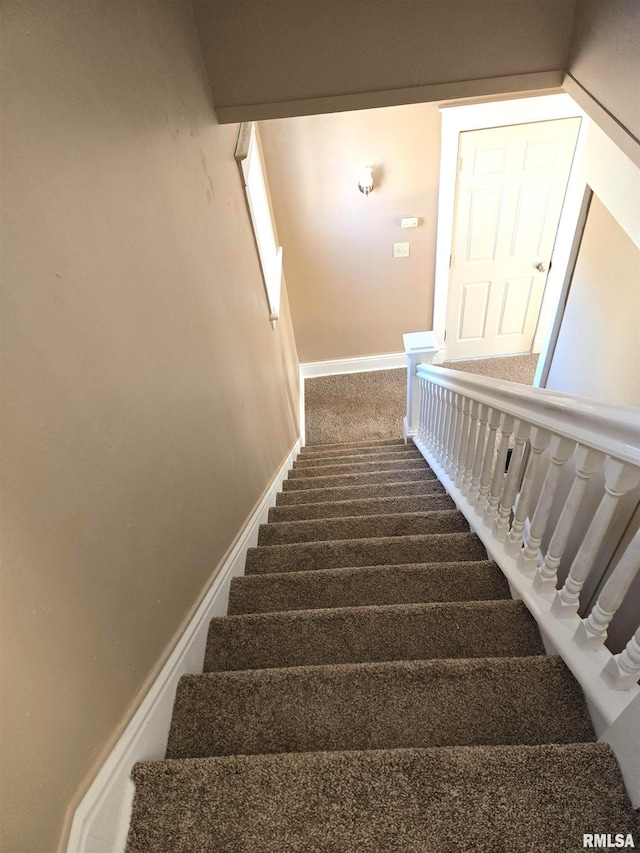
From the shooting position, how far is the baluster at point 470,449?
65.2 inches

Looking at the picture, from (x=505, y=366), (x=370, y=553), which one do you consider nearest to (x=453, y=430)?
(x=370, y=553)

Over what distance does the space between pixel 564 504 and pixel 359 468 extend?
161 centimetres

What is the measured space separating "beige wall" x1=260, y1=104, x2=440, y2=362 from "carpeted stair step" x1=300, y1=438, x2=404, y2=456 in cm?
119

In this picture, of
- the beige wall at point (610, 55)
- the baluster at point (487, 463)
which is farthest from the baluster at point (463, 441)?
the beige wall at point (610, 55)

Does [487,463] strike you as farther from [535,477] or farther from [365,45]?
[365,45]

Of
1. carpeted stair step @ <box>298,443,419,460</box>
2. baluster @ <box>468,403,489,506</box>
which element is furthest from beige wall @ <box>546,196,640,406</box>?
carpeted stair step @ <box>298,443,419,460</box>

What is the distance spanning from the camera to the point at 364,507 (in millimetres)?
2047

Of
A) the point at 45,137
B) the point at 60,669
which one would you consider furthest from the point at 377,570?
the point at 45,137

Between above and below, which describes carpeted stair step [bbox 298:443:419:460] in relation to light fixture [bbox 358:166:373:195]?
below

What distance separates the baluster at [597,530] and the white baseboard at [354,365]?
3873 millimetres

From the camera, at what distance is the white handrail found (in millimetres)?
717

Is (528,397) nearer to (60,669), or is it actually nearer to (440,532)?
(440,532)

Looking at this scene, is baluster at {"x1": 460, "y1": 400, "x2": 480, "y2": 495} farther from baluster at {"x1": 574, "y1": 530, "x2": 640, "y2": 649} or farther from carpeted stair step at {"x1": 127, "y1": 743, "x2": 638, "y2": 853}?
carpeted stair step at {"x1": 127, "y1": 743, "x2": 638, "y2": 853}

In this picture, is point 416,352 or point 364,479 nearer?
point 364,479
